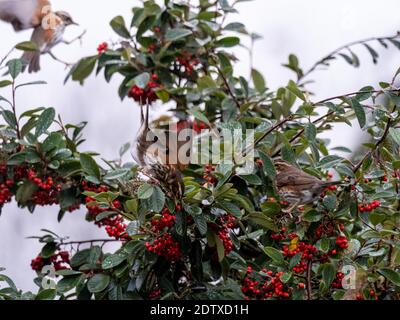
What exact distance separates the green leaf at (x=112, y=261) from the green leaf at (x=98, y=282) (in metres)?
0.05

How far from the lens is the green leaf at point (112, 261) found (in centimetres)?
174

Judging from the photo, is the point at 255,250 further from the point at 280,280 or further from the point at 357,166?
the point at 357,166

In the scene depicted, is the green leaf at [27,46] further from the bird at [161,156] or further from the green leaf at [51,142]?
the bird at [161,156]

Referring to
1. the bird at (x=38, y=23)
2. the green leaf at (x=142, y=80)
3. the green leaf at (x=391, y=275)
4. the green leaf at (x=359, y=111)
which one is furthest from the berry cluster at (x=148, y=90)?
the green leaf at (x=391, y=275)

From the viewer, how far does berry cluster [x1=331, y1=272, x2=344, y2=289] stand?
1681 millimetres

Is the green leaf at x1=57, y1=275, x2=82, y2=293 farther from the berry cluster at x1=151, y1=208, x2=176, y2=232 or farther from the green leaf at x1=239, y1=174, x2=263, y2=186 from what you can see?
the green leaf at x1=239, y1=174, x2=263, y2=186

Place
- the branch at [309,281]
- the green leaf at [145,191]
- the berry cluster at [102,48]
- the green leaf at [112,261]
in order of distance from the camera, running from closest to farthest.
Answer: the green leaf at [145,191], the branch at [309,281], the green leaf at [112,261], the berry cluster at [102,48]

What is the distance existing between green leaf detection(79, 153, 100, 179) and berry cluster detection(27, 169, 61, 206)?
0.43ft

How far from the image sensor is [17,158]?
6.37 ft

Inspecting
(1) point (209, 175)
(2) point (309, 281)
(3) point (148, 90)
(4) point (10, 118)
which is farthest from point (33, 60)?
(2) point (309, 281)

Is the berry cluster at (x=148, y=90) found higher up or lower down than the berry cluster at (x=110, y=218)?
higher up

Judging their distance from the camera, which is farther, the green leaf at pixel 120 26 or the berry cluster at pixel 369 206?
the green leaf at pixel 120 26

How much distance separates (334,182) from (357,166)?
9 cm
